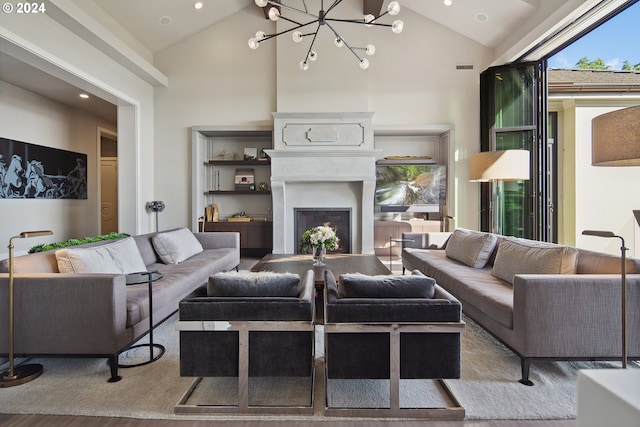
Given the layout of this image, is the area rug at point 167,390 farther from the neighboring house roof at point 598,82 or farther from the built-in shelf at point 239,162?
the neighboring house roof at point 598,82

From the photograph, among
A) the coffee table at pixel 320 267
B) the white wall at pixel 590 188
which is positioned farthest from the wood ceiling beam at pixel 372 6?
the coffee table at pixel 320 267

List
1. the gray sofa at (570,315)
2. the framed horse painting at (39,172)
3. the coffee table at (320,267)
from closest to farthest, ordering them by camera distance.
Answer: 1. the gray sofa at (570,315)
2. the coffee table at (320,267)
3. the framed horse painting at (39,172)

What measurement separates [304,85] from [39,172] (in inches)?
182

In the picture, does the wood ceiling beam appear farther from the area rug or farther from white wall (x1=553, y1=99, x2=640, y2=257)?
the area rug

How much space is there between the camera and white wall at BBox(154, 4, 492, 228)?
568 centimetres

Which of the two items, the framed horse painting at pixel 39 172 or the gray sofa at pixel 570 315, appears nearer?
the gray sofa at pixel 570 315

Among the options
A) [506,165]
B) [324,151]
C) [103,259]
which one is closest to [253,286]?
[103,259]

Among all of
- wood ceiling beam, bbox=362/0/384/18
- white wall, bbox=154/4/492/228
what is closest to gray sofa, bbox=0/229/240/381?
white wall, bbox=154/4/492/228

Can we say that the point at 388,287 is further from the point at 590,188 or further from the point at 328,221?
the point at 590,188

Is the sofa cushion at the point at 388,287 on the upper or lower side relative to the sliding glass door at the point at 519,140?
lower

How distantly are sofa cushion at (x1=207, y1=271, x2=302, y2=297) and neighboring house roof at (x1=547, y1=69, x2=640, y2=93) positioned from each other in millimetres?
5755

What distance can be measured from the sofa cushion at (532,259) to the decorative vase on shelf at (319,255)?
1.63 meters

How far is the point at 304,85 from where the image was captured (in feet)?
18.6

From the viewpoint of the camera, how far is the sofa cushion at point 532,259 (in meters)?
2.31
